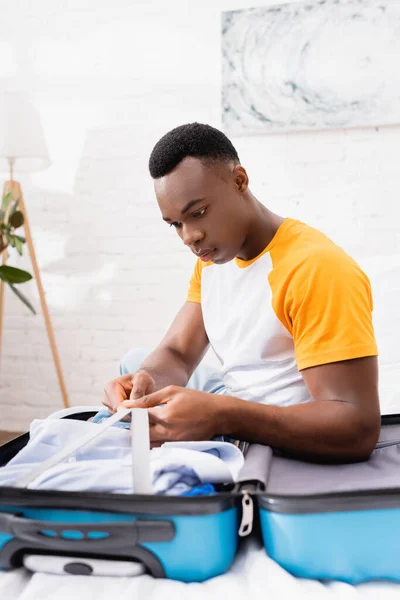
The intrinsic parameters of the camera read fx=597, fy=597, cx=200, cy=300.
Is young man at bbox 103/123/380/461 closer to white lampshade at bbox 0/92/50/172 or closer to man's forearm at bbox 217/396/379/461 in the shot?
man's forearm at bbox 217/396/379/461

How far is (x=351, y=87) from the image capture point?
204cm

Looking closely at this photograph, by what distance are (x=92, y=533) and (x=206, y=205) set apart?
1.95 ft

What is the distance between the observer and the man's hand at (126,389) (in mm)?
994

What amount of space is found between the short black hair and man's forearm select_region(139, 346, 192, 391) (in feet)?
1.28

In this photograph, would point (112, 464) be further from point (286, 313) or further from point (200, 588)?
point (286, 313)

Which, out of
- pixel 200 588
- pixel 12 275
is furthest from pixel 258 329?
pixel 12 275

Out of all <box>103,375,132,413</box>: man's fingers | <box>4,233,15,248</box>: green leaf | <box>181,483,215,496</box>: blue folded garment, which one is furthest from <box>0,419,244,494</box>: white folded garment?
<box>4,233,15,248</box>: green leaf

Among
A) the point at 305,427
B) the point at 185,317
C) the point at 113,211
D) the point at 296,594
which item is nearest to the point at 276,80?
the point at 113,211

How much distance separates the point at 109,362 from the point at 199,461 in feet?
5.83

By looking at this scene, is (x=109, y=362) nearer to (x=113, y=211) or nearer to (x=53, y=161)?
(x=113, y=211)

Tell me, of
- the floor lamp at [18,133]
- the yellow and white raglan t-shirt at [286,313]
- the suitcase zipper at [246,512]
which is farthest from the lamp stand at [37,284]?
the suitcase zipper at [246,512]

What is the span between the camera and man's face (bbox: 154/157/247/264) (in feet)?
3.35

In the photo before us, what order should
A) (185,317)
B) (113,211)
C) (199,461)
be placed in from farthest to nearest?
(113,211) < (185,317) < (199,461)

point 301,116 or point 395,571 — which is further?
point 301,116
